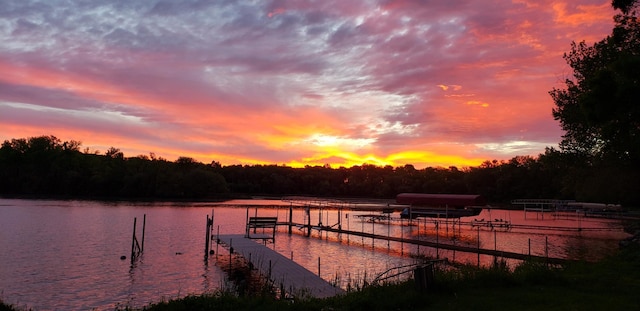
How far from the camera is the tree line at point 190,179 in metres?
122

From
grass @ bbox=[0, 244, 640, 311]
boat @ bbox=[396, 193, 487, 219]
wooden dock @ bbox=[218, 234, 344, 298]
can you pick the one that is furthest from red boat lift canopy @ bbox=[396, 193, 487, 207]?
grass @ bbox=[0, 244, 640, 311]

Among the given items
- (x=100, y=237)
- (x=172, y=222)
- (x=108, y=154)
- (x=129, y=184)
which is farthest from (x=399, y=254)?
(x=108, y=154)

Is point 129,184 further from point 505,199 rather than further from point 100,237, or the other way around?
point 505,199

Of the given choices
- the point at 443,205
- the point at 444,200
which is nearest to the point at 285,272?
the point at 444,200

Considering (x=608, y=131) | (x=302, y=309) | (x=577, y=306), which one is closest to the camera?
(x=577, y=306)

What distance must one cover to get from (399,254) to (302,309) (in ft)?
73.7

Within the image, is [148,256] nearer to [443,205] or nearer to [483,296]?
[483,296]

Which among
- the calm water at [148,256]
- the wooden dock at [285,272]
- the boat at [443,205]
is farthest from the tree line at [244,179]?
the wooden dock at [285,272]

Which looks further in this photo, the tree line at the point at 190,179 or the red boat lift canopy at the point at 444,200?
the tree line at the point at 190,179

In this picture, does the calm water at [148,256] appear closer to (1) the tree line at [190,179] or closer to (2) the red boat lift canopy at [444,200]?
(2) the red boat lift canopy at [444,200]

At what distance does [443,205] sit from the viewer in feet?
175

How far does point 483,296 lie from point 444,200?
135 ft

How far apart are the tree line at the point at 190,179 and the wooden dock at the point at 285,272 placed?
94919 millimetres

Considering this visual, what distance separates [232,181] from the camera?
16112 centimetres
